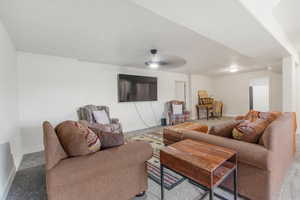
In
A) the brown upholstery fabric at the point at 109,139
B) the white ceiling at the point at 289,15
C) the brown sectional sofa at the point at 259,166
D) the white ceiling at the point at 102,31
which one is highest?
the white ceiling at the point at 289,15

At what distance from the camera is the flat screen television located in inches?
168

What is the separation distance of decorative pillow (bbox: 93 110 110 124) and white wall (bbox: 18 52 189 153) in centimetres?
63

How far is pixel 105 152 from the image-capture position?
127 cm

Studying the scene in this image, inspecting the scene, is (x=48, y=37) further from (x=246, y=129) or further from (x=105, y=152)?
(x=246, y=129)

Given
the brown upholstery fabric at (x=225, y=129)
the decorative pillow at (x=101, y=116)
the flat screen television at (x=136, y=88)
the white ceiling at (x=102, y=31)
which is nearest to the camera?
the white ceiling at (x=102, y=31)

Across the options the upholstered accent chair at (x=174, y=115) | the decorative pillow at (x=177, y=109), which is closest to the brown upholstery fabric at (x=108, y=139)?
the upholstered accent chair at (x=174, y=115)

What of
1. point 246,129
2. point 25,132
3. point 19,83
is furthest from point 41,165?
point 246,129

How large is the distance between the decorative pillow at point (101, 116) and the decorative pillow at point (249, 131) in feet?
8.79

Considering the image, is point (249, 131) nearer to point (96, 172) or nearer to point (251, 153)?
point (251, 153)

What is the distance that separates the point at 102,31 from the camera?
2.10 meters

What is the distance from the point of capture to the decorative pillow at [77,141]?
1204 mm

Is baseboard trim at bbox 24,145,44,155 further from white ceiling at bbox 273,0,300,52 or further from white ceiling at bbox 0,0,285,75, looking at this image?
white ceiling at bbox 273,0,300,52

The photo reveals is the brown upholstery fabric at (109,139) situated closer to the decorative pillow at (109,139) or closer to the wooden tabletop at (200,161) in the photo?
the decorative pillow at (109,139)

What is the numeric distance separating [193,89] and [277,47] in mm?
3879
